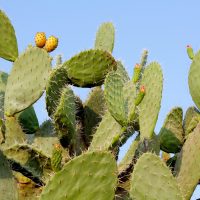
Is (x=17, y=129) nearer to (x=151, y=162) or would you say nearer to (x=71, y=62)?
(x=71, y=62)

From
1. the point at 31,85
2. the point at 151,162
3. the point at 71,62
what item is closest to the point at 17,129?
the point at 31,85

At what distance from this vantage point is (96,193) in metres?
1.79

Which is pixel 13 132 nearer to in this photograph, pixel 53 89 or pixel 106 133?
pixel 53 89

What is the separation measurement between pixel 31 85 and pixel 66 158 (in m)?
0.36

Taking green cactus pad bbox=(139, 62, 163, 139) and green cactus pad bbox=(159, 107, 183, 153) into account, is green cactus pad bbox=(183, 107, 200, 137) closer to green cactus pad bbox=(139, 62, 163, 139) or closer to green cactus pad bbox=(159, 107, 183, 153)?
green cactus pad bbox=(159, 107, 183, 153)

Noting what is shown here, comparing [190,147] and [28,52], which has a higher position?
[28,52]

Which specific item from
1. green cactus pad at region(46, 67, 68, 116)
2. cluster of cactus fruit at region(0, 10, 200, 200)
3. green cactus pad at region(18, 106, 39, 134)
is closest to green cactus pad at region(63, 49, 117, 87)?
cluster of cactus fruit at region(0, 10, 200, 200)

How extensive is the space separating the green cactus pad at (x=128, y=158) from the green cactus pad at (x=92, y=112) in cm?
23

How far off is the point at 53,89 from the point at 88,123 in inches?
17.0

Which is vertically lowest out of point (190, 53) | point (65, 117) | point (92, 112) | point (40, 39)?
point (92, 112)

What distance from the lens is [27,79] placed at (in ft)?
8.30

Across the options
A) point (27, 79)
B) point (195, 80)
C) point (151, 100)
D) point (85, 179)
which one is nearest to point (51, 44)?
point (27, 79)

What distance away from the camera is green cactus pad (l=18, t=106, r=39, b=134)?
8.79ft

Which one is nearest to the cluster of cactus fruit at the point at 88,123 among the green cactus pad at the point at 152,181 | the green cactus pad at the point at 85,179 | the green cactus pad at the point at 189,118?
the green cactus pad at the point at 152,181
